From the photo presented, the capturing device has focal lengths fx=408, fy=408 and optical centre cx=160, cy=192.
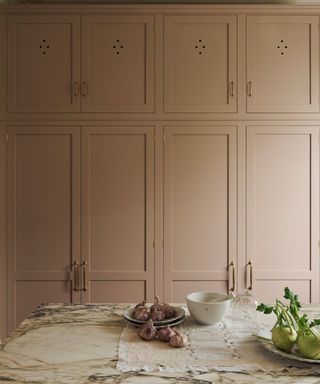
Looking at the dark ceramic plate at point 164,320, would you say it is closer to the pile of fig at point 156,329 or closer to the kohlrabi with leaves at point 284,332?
the pile of fig at point 156,329

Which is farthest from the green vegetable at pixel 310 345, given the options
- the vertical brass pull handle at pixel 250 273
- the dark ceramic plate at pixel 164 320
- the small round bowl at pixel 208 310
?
the vertical brass pull handle at pixel 250 273

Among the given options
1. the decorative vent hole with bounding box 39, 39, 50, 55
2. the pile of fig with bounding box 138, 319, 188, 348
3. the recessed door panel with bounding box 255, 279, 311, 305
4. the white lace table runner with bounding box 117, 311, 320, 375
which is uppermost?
the decorative vent hole with bounding box 39, 39, 50, 55

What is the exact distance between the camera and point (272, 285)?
2729mm

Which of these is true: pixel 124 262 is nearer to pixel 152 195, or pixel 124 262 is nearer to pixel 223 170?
pixel 152 195

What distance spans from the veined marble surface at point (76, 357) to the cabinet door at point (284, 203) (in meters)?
1.38

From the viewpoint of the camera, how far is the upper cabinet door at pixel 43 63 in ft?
8.94

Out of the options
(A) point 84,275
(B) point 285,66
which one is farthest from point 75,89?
(B) point 285,66

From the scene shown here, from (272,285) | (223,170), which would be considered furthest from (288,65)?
(272,285)

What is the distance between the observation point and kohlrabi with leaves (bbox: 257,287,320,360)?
3.89ft

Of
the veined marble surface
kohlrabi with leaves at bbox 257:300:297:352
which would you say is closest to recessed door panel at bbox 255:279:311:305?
the veined marble surface

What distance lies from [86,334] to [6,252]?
4.93 ft

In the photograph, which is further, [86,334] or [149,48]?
[149,48]

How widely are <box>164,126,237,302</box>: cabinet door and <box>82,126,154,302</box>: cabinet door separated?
148 millimetres

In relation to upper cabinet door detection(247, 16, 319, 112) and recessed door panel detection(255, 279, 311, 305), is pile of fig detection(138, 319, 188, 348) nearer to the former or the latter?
recessed door panel detection(255, 279, 311, 305)
